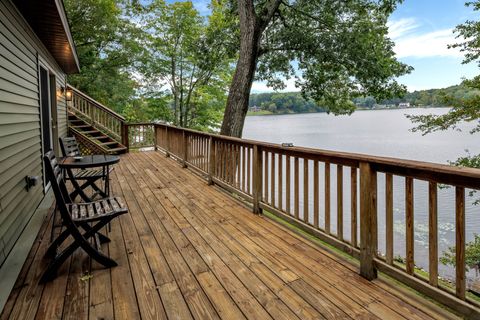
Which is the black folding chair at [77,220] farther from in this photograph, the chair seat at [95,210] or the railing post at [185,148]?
the railing post at [185,148]

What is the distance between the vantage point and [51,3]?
3.34 metres

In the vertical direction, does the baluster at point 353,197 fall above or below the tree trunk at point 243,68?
below

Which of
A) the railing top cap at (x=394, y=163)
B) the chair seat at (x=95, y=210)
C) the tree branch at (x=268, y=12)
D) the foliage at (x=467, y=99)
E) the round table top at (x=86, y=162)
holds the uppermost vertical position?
the tree branch at (x=268, y=12)

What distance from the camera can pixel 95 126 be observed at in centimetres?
945

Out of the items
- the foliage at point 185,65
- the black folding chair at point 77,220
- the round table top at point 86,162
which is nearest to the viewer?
the black folding chair at point 77,220

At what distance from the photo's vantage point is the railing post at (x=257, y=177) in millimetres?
3680

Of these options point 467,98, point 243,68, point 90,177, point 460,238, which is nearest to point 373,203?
point 460,238

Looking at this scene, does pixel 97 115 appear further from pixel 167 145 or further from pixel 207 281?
pixel 207 281

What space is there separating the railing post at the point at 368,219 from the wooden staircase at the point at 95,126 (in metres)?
8.18

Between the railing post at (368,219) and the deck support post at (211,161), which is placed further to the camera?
the deck support post at (211,161)

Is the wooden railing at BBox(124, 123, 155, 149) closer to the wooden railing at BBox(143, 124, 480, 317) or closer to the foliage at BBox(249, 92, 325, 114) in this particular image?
the wooden railing at BBox(143, 124, 480, 317)

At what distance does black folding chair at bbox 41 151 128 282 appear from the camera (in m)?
2.20

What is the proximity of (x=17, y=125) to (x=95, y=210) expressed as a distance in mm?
1575

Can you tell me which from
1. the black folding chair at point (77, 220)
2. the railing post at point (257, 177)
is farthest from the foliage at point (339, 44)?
the black folding chair at point (77, 220)
